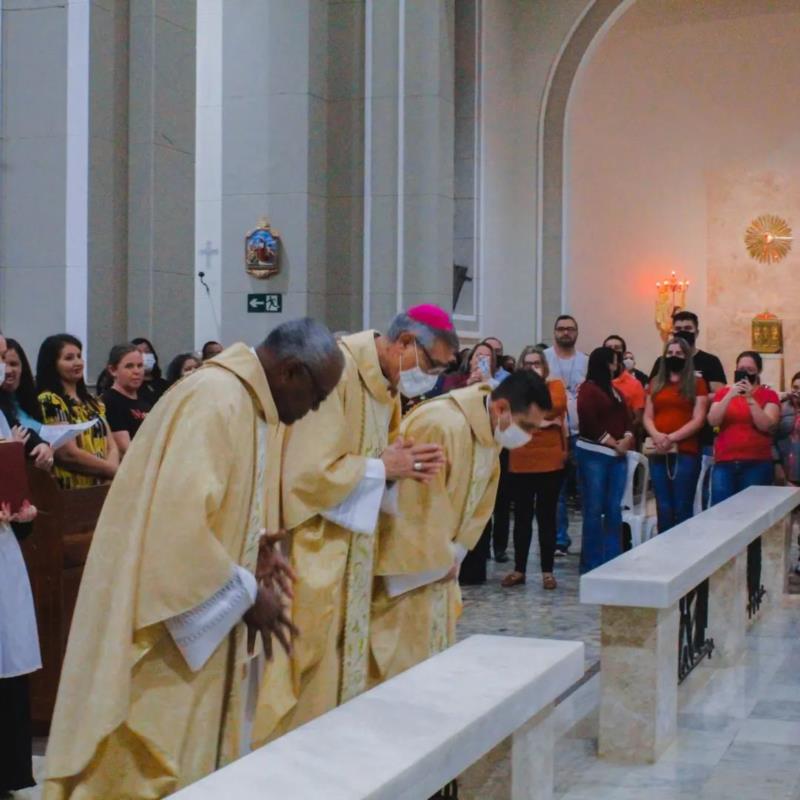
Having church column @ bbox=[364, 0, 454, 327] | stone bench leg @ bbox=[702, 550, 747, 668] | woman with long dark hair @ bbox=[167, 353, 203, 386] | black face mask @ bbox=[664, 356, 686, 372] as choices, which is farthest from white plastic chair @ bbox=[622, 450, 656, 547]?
church column @ bbox=[364, 0, 454, 327]

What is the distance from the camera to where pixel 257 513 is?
3.45 metres

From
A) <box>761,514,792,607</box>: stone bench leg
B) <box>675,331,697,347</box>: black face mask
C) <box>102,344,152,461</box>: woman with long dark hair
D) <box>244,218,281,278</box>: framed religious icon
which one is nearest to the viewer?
<box>102,344,152,461</box>: woman with long dark hair

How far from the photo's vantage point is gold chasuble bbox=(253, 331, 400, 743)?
4.63 m

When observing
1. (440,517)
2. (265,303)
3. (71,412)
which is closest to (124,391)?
(71,412)

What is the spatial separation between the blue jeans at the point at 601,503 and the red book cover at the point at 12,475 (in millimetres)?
5411

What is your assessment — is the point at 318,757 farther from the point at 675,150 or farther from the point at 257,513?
the point at 675,150

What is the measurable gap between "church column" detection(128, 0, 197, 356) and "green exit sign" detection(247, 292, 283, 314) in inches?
122

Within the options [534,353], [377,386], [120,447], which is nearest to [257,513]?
[377,386]

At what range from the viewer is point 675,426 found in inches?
384

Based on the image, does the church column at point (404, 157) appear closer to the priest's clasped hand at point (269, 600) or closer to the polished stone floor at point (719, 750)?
the polished stone floor at point (719, 750)

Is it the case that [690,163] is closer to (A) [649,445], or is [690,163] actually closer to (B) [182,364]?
(A) [649,445]

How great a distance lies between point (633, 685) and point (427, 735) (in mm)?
2627

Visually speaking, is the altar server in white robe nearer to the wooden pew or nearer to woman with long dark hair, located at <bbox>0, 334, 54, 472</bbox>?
woman with long dark hair, located at <bbox>0, 334, 54, 472</bbox>

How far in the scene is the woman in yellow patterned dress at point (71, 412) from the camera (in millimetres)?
6102
